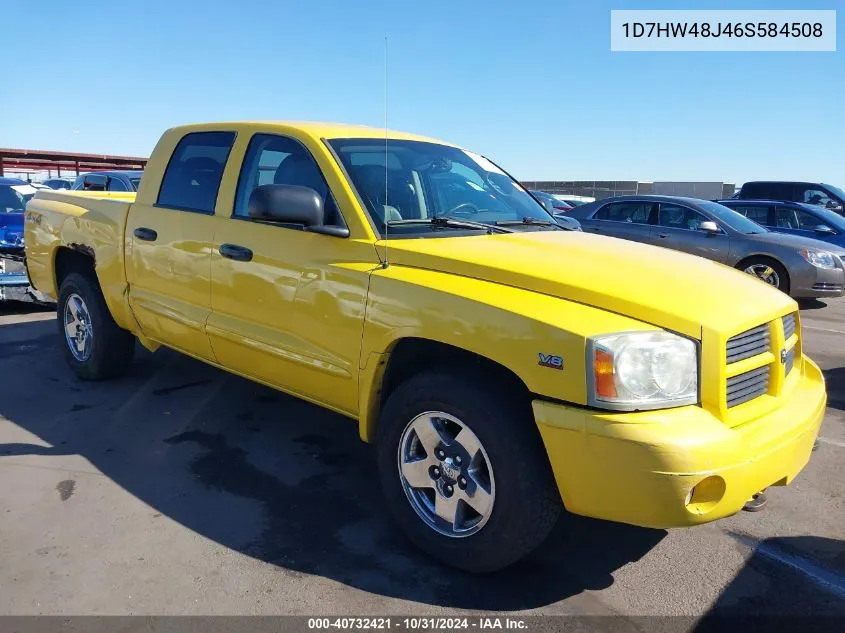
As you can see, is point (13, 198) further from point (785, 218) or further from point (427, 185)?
point (785, 218)

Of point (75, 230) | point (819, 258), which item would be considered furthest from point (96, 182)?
point (819, 258)

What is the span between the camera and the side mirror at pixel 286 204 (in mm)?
3188

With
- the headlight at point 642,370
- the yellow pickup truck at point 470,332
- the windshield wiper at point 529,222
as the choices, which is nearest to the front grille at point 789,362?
the yellow pickup truck at point 470,332

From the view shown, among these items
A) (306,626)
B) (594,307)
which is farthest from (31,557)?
(594,307)

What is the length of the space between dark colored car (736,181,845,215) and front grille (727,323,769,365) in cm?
1428

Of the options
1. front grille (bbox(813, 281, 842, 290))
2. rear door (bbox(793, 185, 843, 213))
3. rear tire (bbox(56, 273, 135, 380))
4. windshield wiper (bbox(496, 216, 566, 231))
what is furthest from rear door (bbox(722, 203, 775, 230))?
rear tire (bbox(56, 273, 135, 380))

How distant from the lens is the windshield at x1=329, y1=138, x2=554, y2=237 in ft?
11.4

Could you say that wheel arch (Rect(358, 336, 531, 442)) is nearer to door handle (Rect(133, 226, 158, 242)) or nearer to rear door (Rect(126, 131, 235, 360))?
rear door (Rect(126, 131, 235, 360))

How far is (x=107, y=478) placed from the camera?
3.72 m

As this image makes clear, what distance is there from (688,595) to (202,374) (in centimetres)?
411

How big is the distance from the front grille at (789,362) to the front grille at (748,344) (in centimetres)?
21

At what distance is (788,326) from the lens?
310 centimetres

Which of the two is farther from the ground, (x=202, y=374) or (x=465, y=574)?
(x=202, y=374)

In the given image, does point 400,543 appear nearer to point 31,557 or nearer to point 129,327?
point 31,557
